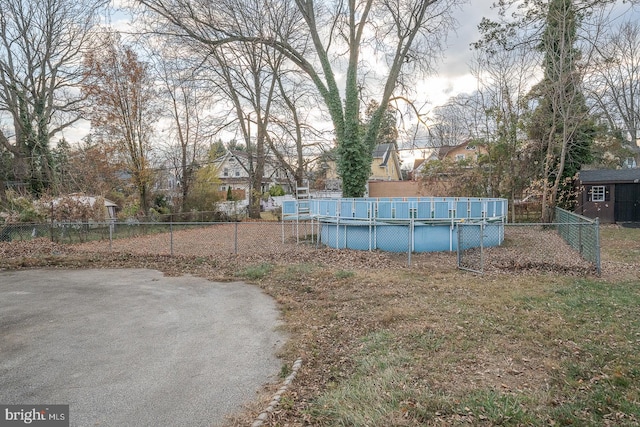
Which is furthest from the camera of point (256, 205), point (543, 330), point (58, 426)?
point (256, 205)

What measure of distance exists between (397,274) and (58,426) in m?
6.98

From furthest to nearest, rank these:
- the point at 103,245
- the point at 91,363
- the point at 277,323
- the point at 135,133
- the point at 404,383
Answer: the point at 135,133 < the point at 103,245 < the point at 277,323 < the point at 91,363 < the point at 404,383

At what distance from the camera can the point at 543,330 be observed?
5113 mm

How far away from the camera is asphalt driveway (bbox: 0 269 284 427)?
375cm

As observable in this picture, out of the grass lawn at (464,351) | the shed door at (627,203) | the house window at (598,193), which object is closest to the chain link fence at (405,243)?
the grass lawn at (464,351)

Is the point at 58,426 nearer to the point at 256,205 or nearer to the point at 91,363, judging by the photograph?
the point at 91,363

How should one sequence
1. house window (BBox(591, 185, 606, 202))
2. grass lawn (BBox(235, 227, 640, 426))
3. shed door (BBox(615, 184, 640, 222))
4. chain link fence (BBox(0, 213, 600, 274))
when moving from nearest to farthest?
grass lawn (BBox(235, 227, 640, 426)) → chain link fence (BBox(0, 213, 600, 274)) → shed door (BBox(615, 184, 640, 222)) → house window (BBox(591, 185, 606, 202))

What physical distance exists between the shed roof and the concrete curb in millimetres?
21728

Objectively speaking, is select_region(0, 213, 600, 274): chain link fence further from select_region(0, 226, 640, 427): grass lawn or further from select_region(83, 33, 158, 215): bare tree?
select_region(83, 33, 158, 215): bare tree

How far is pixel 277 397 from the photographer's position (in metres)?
3.75

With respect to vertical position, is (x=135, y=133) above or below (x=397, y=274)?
above

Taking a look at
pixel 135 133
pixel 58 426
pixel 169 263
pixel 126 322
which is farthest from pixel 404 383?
pixel 135 133

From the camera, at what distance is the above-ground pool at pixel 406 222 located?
12367mm

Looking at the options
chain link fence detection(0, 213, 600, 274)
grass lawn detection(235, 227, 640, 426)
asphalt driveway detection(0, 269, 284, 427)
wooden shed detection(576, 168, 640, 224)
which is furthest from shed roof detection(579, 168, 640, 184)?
asphalt driveway detection(0, 269, 284, 427)
